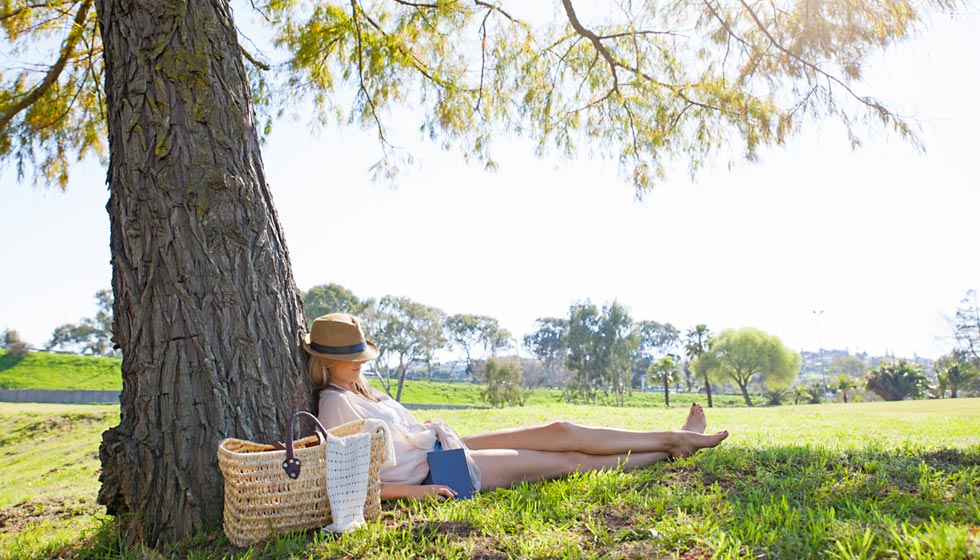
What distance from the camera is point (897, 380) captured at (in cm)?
3781

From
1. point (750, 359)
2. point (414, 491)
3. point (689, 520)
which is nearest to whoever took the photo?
point (689, 520)

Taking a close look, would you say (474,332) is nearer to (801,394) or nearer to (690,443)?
(801,394)

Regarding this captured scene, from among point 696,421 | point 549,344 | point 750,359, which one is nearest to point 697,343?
point 750,359

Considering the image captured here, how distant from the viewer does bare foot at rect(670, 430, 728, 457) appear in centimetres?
339


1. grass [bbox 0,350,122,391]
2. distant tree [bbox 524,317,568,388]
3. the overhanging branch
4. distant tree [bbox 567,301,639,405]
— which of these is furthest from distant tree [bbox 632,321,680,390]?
the overhanging branch

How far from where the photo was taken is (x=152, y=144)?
2693 mm

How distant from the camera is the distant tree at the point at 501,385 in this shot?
38406 millimetres

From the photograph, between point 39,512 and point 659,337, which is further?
point 659,337

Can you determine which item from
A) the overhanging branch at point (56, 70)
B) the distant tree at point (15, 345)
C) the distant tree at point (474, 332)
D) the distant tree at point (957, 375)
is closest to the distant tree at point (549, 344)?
the distant tree at point (474, 332)

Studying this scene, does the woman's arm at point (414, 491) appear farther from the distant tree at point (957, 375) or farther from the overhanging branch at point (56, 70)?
the distant tree at point (957, 375)

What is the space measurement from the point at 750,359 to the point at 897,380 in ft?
32.9

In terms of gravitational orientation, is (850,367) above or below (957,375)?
below

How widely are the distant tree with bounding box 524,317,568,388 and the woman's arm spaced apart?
68.2 metres

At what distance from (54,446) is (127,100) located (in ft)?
36.1
